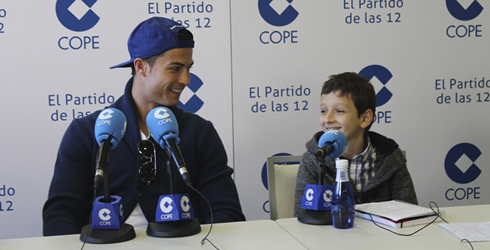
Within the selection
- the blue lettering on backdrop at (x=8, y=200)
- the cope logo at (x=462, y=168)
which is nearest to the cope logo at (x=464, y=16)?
the cope logo at (x=462, y=168)

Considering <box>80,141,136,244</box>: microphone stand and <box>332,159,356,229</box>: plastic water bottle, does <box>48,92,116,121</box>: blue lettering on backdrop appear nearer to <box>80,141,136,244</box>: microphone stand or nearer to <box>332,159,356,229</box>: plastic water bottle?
<box>80,141,136,244</box>: microphone stand

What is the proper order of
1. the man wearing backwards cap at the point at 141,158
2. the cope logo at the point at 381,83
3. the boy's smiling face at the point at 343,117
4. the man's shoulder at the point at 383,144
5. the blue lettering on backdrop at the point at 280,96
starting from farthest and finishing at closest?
the cope logo at the point at 381,83, the blue lettering on backdrop at the point at 280,96, the boy's smiling face at the point at 343,117, the man's shoulder at the point at 383,144, the man wearing backwards cap at the point at 141,158

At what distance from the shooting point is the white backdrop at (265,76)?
236 centimetres

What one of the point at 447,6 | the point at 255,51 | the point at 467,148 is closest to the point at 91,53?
the point at 255,51

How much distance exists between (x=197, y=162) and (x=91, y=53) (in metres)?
1.10

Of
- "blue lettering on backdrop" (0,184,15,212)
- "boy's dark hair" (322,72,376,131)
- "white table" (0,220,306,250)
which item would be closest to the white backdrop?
"blue lettering on backdrop" (0,184,15,212)

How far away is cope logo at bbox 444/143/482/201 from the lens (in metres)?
2.78

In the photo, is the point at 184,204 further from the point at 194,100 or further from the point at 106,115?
the point at 194,100

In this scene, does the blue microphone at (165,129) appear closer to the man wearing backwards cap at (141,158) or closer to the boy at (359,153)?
the man wearing backwards cap at (141,158)

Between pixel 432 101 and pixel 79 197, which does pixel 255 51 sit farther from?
pixel 79 197

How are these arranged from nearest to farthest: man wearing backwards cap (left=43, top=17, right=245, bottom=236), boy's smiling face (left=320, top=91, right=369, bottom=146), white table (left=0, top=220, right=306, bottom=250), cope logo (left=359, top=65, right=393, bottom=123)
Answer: white table (left=0, top=220, right=306, bottom=250) < man wearing backwards cap (left=43, top=17, right=245, bottom=236) < boy's smiling face (left=320, top=91, right=369, bottom=146) < cope logo (left=359, top=65, right=393, bottom=123)

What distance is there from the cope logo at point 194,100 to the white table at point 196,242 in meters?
1.32

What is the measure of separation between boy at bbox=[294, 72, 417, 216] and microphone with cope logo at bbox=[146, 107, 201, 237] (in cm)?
60

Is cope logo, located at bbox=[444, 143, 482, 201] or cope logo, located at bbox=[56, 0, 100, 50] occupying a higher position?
cope logo, located at bbox=[56, 0, 100, 50]
